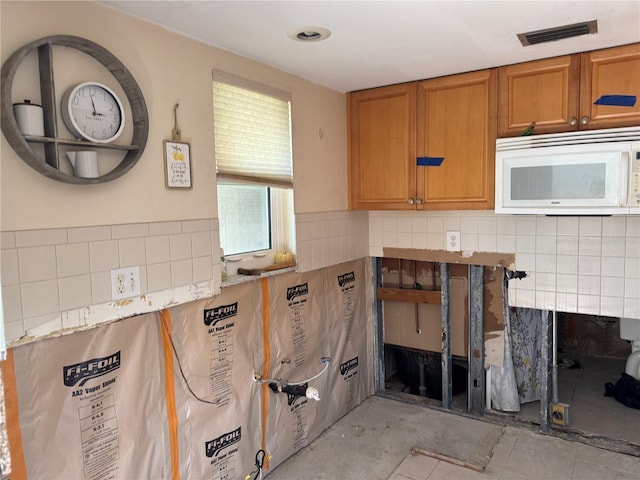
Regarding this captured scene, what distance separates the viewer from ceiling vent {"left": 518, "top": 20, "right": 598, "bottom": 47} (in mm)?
1889

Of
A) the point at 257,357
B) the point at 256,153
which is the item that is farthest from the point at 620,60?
the point at 257,357

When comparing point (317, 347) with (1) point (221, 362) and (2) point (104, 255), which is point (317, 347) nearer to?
(1) point (221, 362)

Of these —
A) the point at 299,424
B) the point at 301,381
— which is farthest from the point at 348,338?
the point at 299,424

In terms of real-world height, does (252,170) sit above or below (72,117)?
below

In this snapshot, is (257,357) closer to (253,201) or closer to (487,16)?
(253,201)

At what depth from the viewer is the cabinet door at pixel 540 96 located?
227 centimetres

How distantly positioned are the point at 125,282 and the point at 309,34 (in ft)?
4.07

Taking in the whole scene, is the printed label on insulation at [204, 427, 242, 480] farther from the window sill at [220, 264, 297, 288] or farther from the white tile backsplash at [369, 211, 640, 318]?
the white tile backsplash at [369, 211, 640, 318]

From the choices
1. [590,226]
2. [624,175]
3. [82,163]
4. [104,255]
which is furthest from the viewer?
[590,226]

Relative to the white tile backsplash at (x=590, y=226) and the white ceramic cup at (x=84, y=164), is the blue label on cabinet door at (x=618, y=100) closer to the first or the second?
the white tile backsplash at (x=590, y=226)

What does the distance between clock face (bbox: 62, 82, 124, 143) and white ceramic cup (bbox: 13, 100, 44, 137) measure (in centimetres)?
9

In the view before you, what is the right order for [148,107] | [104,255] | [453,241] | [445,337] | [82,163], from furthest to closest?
1. [445,337]
2. [453,241]
3. [148,107]
4. [104,255]
5. [82,163]

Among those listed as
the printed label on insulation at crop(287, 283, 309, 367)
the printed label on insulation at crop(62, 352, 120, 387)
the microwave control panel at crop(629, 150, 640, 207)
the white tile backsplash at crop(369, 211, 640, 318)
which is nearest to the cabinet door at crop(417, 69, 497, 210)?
the white tile backsplash at crop(369, 211, 640, 318)

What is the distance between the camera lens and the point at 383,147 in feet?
9.38
